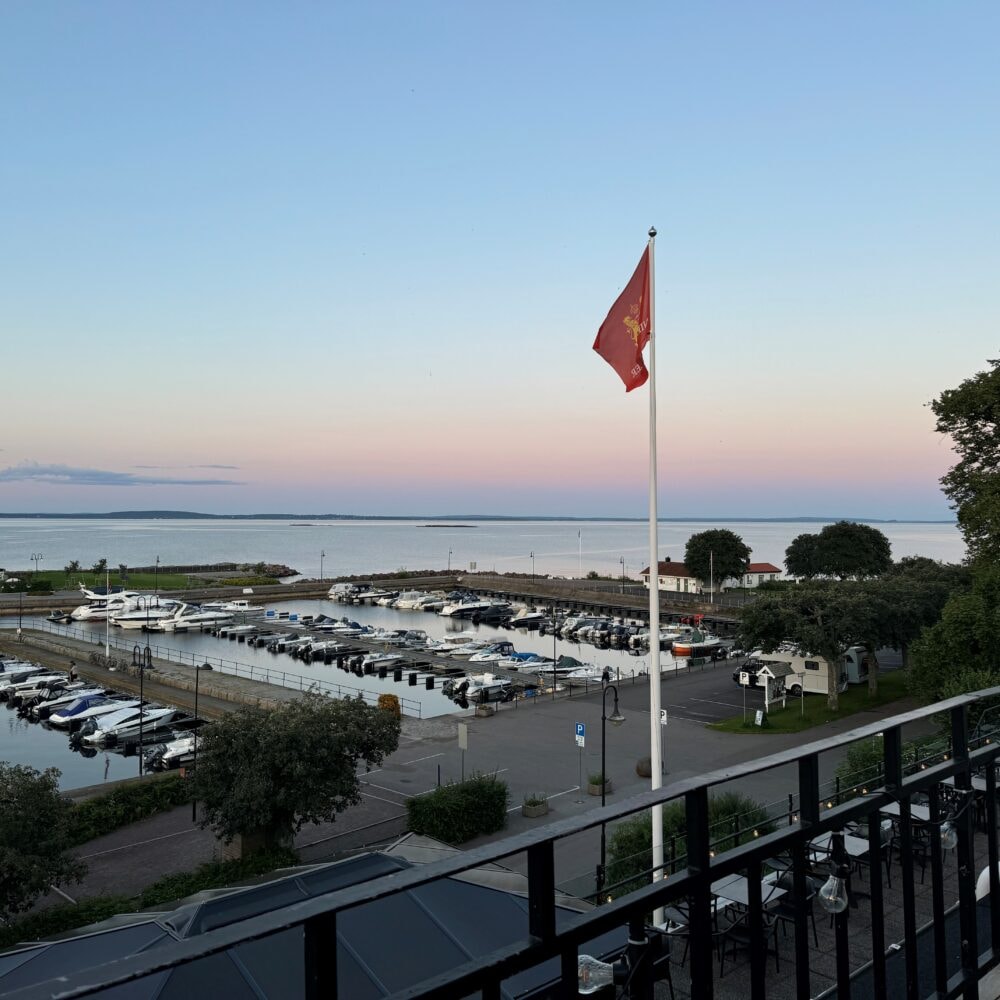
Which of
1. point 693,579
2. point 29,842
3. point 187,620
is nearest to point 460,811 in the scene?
point 29,842

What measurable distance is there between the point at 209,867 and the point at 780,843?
62.4 feet

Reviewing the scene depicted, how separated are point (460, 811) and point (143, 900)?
24.0 feet

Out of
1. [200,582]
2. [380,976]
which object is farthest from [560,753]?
[200,582]

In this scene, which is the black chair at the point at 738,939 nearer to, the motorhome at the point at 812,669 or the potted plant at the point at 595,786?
the potted plant at the point at 595,786

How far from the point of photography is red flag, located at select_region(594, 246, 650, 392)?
45.0ft

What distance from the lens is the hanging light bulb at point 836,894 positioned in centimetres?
314

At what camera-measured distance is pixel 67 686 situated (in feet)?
150

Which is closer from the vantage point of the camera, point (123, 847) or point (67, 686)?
point (123, 847)

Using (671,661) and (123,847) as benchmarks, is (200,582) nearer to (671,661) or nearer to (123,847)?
(671,661)

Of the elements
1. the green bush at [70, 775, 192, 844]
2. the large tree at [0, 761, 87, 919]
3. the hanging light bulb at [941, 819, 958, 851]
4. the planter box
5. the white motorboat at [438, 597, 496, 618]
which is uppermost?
the hanging light bulb at [941, 819, 958, 851]

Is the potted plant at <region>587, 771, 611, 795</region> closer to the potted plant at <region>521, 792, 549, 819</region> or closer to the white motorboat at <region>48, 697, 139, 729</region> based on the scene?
the potted plant at <region>521, 792, 549, 819</region>

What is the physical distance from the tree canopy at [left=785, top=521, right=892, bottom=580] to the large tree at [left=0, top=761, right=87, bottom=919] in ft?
243

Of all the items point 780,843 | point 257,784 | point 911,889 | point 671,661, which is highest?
point 780,843

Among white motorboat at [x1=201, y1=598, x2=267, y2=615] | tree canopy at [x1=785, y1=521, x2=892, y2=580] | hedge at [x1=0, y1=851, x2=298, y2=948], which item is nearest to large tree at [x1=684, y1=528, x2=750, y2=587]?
tree canopy at [x1=785, y1=521, x2=892, y2=580]
